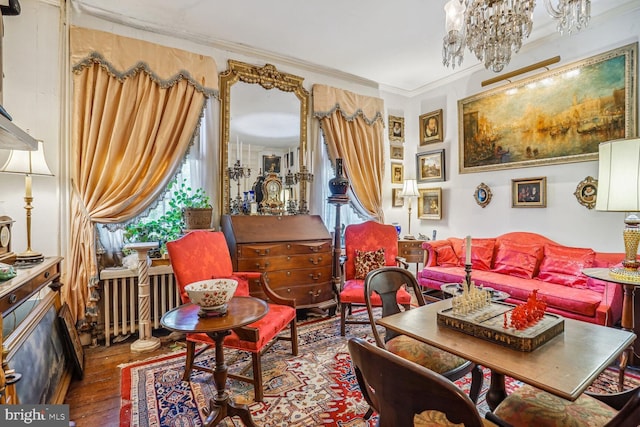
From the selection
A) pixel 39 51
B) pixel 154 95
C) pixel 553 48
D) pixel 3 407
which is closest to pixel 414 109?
pixel 553 48

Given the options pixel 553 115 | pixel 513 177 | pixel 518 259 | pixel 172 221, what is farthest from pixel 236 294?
pixel 553 115

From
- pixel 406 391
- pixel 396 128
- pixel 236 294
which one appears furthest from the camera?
pixel 396 128

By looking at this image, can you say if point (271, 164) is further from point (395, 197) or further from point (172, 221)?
point (395, 197)

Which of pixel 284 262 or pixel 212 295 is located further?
pixel 284 262

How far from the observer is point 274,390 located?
7.00 feet

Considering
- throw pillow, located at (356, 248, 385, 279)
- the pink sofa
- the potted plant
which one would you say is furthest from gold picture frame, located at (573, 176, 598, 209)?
the potted plant

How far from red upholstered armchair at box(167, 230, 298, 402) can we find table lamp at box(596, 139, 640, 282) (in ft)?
7.82

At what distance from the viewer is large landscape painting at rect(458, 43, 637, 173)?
2934mm

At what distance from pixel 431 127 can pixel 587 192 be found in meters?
2.13

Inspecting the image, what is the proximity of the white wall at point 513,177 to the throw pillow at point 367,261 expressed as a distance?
1.42m

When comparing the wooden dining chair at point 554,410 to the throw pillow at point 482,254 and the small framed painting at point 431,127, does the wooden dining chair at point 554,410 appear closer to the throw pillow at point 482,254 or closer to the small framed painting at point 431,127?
the throw pillow at point 482,254

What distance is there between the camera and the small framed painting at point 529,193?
3461 mm

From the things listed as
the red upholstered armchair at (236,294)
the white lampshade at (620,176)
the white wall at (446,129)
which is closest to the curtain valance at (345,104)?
the white wall at (446,129)

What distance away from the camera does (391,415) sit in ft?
2.91
